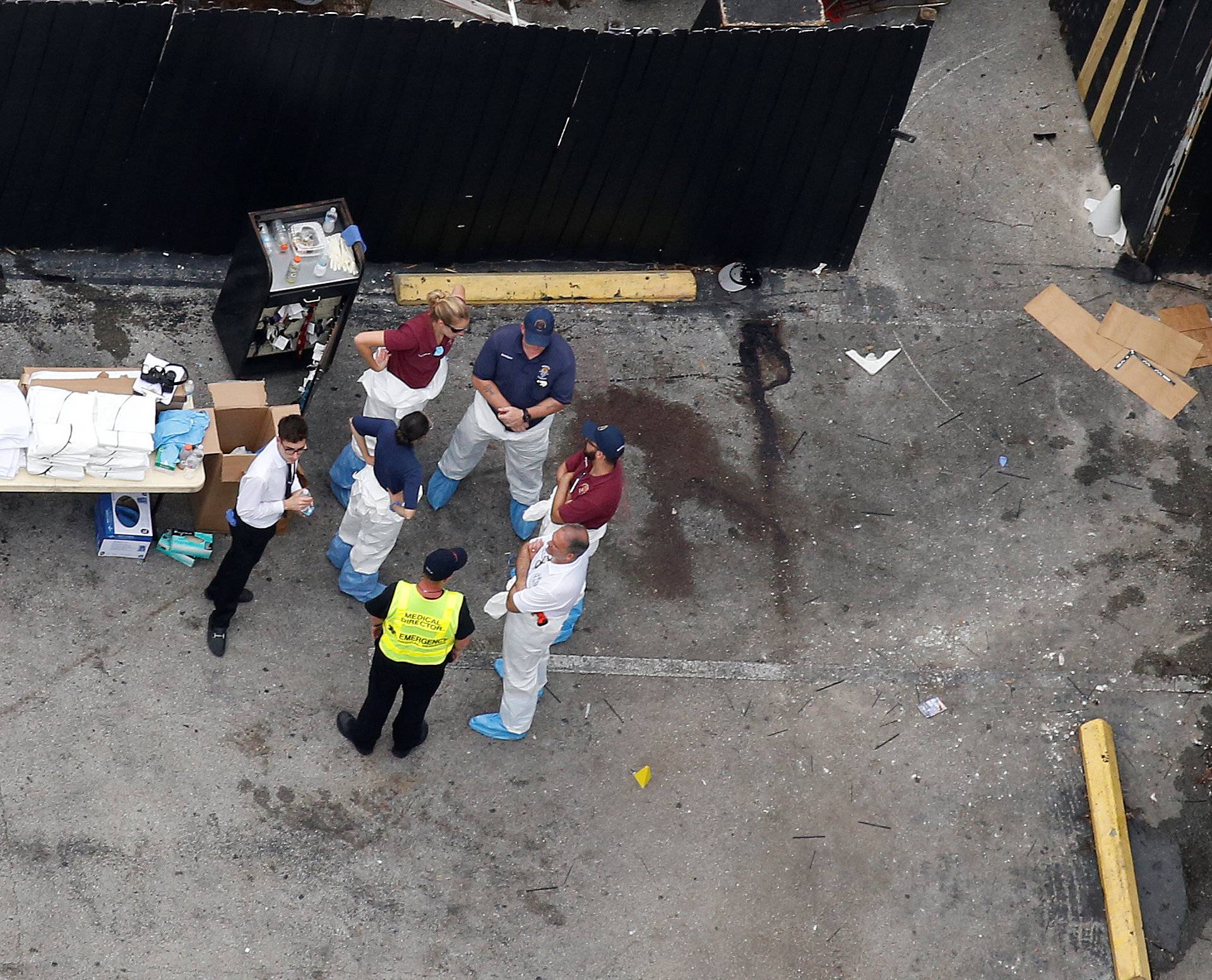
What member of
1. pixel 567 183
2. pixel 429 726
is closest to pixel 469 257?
pixel 567 183

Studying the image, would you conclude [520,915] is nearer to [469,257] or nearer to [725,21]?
[469,257]

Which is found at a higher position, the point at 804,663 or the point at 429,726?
the point at 804,663

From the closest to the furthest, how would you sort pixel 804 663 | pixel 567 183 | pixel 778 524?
pixel 804 663 → pixel 778 524 → pixel 567 183

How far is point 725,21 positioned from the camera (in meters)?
10.8

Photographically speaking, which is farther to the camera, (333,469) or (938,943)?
(333,469)

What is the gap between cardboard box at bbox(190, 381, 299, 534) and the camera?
859 cm

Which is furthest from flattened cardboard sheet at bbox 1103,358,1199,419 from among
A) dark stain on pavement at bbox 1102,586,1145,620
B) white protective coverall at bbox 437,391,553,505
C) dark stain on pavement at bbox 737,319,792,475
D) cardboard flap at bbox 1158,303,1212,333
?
white protective coverall at bbox 437,391,553,505

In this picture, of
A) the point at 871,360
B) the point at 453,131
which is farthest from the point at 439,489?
the point at 871,360

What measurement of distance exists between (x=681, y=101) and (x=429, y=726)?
15.8 feet

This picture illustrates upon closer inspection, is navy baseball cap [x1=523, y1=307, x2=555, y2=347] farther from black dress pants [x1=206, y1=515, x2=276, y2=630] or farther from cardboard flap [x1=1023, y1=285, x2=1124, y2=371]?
cardboard flap [x1=1023, y1=285, x2=1124, y2=371]

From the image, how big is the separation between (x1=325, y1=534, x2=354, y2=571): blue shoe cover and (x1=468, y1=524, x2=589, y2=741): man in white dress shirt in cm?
123

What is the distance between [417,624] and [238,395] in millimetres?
2379

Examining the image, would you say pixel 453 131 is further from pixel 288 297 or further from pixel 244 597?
pixel 244 597

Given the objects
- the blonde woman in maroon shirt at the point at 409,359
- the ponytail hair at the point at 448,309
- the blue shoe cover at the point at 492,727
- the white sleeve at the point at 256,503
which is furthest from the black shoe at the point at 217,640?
the ponytail hair at the point at 448,309
